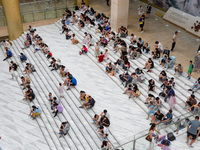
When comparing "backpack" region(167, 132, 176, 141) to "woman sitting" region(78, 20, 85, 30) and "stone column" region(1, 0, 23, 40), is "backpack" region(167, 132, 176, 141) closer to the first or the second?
"woman sitting" region(78, 20, 85, 30)

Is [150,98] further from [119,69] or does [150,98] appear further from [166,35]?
[166,35]

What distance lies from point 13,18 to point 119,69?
460 inches

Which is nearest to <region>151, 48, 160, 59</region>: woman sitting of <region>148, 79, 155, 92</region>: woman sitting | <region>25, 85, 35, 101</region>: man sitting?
<region>148, 79, 155, 92</region>: woman sitting

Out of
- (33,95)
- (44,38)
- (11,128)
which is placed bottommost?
(11,128)

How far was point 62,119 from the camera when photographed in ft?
44.1

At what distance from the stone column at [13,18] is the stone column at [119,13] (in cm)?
836

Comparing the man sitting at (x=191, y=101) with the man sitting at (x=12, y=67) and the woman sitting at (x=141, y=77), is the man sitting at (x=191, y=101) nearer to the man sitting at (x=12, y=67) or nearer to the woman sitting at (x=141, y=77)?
the woman sitting at (x=141, y=77)

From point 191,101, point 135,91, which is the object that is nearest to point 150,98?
point 135,91

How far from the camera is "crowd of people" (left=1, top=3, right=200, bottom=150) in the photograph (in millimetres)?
12133

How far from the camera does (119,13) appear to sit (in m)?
20.3

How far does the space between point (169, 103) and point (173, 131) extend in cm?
249

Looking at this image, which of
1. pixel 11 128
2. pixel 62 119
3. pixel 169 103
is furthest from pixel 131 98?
pixel 11 128

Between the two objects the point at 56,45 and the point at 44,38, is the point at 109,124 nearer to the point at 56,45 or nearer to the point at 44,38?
the point at 56,45

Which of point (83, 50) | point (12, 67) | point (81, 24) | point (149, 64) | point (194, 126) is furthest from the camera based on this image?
point (81, 24)
